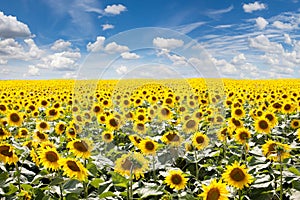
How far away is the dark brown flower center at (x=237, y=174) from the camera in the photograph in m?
3.47

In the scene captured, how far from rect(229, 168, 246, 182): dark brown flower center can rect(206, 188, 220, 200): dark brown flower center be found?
20.6 inches

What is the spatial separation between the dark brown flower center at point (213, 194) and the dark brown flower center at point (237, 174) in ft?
1.72

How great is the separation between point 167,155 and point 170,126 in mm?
2398

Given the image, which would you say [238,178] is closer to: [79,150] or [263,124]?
[79,150]

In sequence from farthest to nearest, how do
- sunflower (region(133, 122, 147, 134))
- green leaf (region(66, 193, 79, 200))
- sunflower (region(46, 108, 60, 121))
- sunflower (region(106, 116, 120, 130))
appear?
sunflower (region(46, 108, 60, 121)) < sunflower (region(133, 122, 147, 134)) < sunflower (region(106, 116, 120, 130)) < green leaf (region(66, 193, 79, 200))

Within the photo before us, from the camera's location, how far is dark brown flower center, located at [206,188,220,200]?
2.99 meters

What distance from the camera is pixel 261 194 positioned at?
13.2ft

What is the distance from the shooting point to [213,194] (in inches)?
118

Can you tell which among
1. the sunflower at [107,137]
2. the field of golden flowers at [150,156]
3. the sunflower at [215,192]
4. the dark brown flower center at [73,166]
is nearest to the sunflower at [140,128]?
the field of golden flowers at [150,156]

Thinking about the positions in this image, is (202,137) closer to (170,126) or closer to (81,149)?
(81,149)

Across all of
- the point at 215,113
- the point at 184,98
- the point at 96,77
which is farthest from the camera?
the point at 184,98

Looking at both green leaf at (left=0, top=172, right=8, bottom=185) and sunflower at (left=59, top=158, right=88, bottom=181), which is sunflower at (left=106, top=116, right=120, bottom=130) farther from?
sunflower at (left=59, top=158, right=88, bottom=181)

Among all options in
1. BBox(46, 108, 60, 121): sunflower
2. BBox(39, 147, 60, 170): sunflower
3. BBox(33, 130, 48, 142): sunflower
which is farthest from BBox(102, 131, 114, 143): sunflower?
BBox(46, 108, 60, 121): sunflower

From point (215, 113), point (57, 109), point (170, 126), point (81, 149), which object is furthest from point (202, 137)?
point (57, 109)
